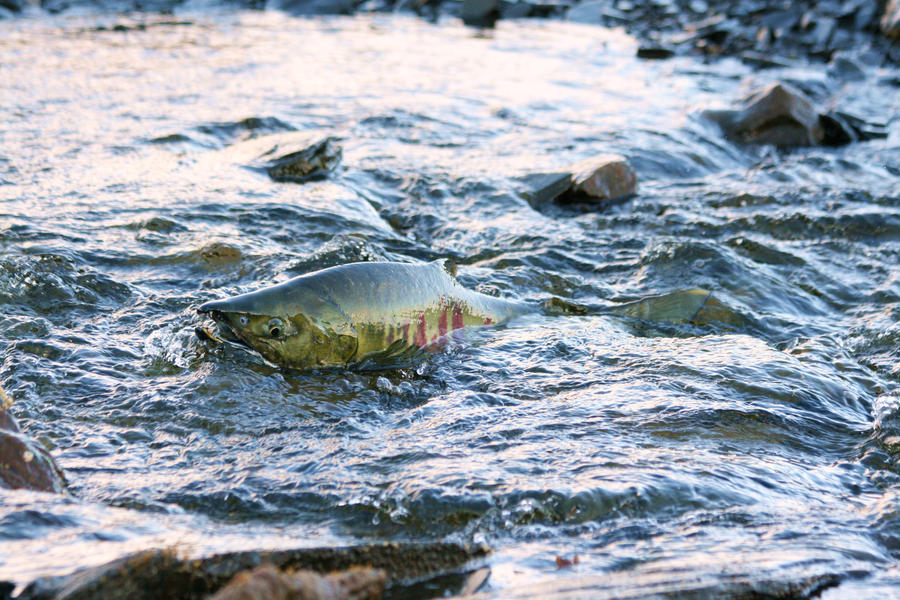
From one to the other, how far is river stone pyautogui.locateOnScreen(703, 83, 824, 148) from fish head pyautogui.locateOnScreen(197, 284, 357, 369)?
19.5ft

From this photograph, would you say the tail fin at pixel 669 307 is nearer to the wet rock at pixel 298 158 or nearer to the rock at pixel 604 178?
the rock at pixel 604 178

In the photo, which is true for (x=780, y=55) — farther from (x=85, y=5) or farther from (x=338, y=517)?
(x=338, y=517)

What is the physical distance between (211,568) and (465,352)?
6.05 ft

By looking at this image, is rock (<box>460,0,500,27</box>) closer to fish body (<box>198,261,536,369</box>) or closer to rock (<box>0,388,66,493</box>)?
fish body (<box>198,261,536,369</box>)

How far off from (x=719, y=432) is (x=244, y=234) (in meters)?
2.87

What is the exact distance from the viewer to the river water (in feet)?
7.89

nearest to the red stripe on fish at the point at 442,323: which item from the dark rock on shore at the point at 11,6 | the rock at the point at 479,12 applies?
the rock at the point at 479,12

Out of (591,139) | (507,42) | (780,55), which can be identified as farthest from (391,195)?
(780,55)

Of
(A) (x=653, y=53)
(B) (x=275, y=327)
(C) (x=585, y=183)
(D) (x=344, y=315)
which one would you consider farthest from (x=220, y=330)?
(A) (x=653, y=53)

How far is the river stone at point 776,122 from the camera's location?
26.2 feet

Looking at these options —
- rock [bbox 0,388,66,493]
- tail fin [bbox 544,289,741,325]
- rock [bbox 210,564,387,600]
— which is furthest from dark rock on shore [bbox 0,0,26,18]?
rock [bbox 210,564,387,600]

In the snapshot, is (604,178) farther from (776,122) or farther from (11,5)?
(11,5)

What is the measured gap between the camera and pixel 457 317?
12.0 feet

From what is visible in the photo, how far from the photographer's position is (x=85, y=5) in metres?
14.0
